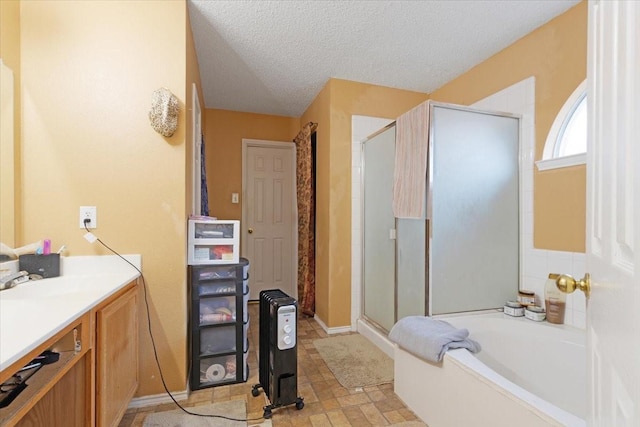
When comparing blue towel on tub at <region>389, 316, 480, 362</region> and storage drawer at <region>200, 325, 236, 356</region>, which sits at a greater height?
blue towel on tub at <region>389, 316, 480, 362</region>

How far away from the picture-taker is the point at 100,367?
1.26 metres

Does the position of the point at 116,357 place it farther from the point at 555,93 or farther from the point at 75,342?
the point at 555,93

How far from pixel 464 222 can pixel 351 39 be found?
1.65 m

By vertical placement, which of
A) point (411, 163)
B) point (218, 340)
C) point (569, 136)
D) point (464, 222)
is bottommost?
point (218, 340)

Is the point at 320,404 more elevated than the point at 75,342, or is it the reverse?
the point at 75,342

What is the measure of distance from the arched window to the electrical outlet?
114 inches

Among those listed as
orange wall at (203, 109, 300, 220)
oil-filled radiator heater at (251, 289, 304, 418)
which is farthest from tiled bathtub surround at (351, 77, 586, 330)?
orange wall at (203, 109, 300, 220)

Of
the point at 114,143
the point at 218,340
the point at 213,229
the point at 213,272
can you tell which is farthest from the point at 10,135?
the point at 218,340

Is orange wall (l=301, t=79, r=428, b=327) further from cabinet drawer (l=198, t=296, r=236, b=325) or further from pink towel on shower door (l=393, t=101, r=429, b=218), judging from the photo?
cabinet drawer (l=198, t=296, r=236, b=325)

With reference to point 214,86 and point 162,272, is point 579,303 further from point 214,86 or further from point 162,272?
point 214,86

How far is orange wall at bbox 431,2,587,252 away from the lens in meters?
1.89

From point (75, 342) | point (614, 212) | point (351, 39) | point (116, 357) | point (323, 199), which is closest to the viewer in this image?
point (614, 212)

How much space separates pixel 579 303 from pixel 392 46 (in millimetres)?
2262

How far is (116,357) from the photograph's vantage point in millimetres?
1426
